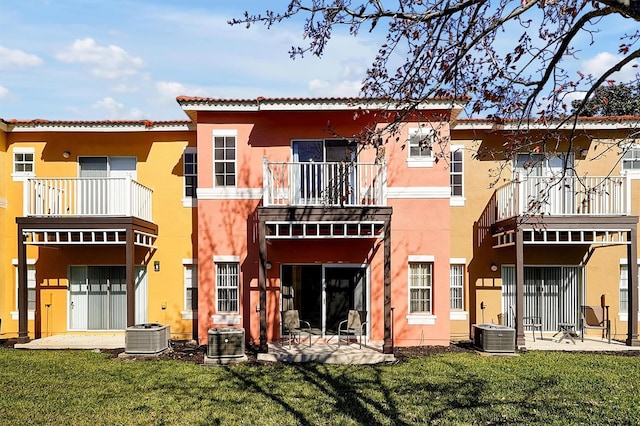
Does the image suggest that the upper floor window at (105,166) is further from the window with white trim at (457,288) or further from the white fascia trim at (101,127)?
the window with white trim at (457,288)

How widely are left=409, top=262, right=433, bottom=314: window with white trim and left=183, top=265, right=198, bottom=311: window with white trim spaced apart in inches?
240

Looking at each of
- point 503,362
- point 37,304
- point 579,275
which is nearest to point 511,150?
point 503,362

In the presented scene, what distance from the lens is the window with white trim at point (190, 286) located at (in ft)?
52.6

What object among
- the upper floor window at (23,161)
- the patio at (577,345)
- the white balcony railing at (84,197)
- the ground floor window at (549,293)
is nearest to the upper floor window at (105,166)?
the white balcony railing at (84,197)

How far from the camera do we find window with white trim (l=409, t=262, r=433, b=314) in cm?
1466

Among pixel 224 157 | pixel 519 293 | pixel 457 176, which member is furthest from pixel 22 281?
pixel 519 293

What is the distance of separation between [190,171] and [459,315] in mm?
8742

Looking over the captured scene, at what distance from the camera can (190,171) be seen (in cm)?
1628

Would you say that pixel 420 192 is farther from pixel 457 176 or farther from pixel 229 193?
pixel 229 193

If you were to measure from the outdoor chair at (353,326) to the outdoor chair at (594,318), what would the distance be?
5.99 meters

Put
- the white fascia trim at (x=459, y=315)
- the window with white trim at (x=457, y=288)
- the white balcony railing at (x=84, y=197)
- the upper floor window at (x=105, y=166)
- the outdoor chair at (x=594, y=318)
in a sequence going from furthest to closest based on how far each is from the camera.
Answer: the upper floor window at (x=105, y=166) → the window with white trim at (x=457, y=288) → the white fascia trim at (x=459, y=315) → the outdoor chair at (x=594, y=318) → the white balcony railing at (x=84, y=197)

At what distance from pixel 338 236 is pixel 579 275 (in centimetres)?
754

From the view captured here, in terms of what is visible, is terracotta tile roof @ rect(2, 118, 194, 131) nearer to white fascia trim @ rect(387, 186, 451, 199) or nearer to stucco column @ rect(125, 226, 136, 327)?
stucco column @ rect(125, 226, 136, 327)

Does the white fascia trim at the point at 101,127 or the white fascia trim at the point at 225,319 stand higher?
the white fascia trim at the point at 101,127
